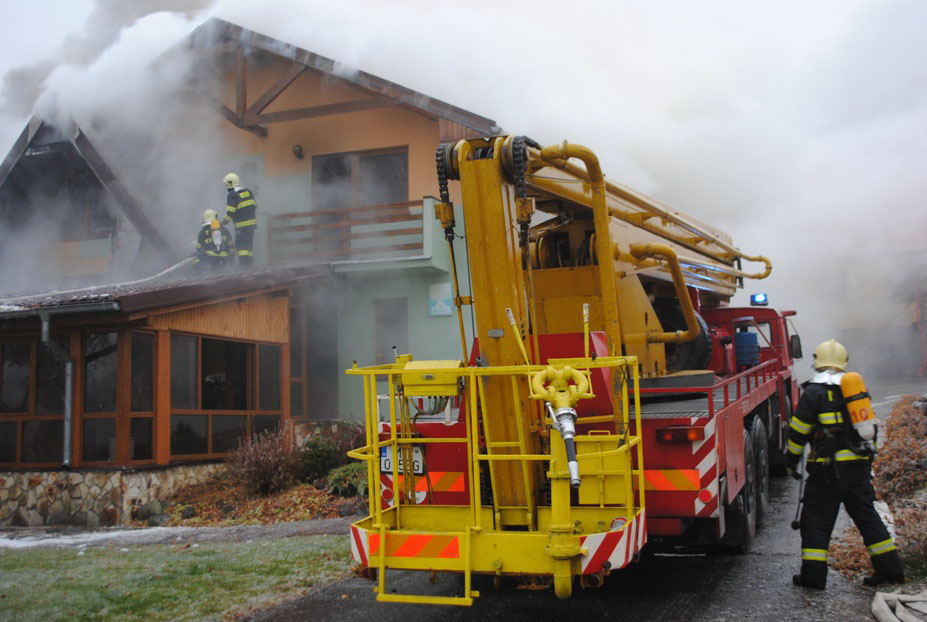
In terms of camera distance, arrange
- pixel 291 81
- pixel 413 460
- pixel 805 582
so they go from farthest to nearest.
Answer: pixel 291 81 < pixel 805 582 < pixel 413 460

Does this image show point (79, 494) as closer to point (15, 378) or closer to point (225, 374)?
point (15, 378)

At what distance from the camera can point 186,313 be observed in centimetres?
1093

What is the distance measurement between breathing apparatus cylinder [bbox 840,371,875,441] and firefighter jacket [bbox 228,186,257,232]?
433 inches

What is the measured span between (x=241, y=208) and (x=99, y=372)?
4687 mm

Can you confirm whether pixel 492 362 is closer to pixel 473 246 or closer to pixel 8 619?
pixel 473 246

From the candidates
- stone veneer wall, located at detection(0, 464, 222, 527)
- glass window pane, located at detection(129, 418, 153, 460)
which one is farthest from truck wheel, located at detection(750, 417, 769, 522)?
glass window pane, located at detection(129, 418, 153, 460)

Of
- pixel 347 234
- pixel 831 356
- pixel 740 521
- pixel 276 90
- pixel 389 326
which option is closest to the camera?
pixel 831 356

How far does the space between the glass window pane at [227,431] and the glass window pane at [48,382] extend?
201cm

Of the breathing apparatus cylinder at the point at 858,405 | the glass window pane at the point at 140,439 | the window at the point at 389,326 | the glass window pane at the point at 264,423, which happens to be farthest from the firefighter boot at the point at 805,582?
the window at the point at 389,326

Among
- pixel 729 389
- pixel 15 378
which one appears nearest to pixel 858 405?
pixel 729 389

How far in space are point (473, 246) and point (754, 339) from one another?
6.60 m

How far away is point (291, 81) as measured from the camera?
49.2 ft

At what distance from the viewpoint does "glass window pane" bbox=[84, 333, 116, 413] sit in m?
10.2

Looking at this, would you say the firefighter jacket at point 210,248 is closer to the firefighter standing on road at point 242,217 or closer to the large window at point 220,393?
the firefighter standing on road at point 242,217
